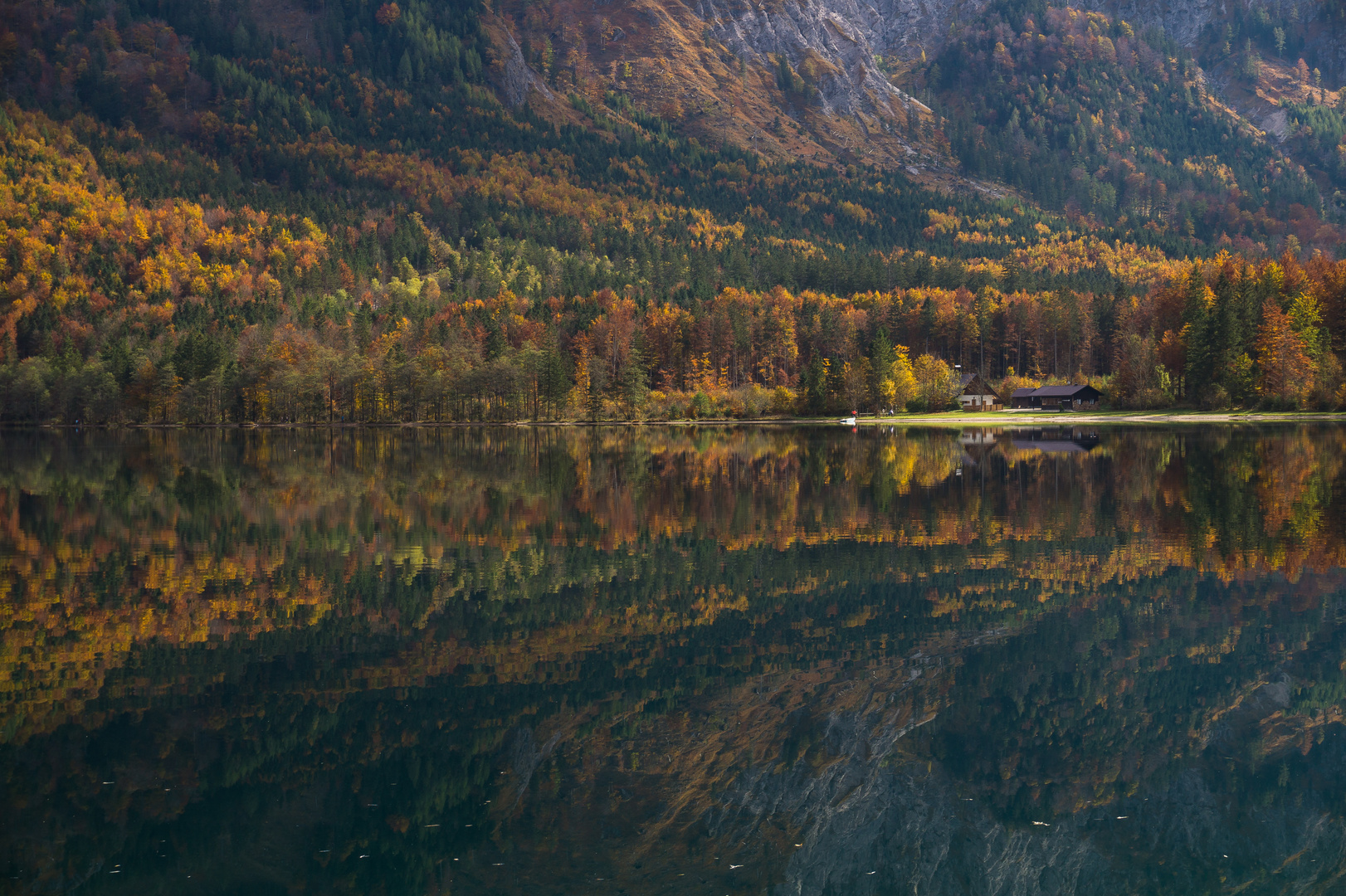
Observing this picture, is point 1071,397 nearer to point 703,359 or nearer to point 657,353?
point 703,359

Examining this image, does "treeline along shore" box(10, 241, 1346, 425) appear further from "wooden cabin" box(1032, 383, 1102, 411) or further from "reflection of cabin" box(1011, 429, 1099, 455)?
"reflection of cabin" box(1011, 429, 1099, 455)

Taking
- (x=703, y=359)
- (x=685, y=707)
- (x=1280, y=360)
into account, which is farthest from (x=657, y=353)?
(x=685, y=707)

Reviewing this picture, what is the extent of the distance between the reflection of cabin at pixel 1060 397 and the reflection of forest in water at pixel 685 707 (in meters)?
116

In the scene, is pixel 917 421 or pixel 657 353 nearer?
pixel 917 421

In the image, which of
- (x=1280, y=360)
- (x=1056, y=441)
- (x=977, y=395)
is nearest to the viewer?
(x=1056, y=441)

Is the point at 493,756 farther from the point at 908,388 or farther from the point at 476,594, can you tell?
the point at 908,388

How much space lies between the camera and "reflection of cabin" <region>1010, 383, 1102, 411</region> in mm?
140250

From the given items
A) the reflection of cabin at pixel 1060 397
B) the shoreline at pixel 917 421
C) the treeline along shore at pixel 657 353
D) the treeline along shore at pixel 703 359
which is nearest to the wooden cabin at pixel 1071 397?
the reflection of cabin at pixel 1060 397

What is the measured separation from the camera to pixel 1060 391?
144125mm

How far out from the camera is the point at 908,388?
458 feet

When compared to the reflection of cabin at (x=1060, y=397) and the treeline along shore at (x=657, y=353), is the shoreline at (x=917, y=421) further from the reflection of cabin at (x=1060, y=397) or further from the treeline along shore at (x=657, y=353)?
the reflection of cabin at (x=1060, y=397)

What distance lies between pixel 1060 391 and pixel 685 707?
462ft

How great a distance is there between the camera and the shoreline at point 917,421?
333 ft

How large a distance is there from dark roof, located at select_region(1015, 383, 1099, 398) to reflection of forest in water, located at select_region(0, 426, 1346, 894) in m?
117
